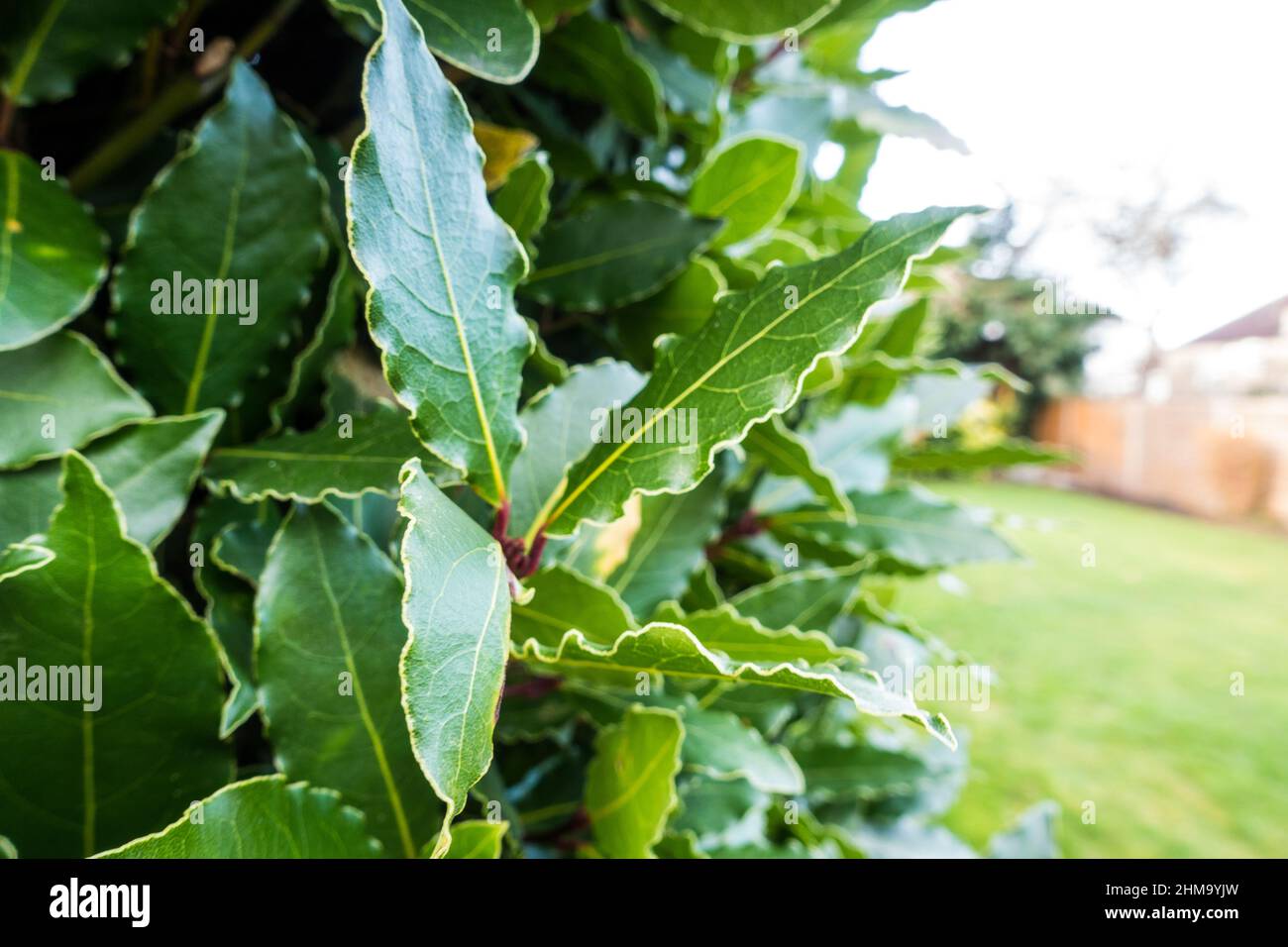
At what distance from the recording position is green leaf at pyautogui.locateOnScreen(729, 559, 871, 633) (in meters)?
0.85

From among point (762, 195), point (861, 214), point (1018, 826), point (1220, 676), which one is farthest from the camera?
point (1220, 676)

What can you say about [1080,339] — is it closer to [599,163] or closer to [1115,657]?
[1115,657]

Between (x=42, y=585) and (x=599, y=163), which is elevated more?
(x=599, y=163)

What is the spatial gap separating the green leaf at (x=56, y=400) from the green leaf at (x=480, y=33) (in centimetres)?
30

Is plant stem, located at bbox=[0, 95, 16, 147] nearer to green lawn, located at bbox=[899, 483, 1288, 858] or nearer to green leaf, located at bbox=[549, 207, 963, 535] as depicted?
green leaf, located at bbox=[549, 207, 963, 535]

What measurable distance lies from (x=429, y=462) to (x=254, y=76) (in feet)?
1.15

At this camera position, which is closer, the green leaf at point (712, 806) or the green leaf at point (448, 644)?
the green leaf at point (448, 644)

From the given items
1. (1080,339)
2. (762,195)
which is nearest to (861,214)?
(762,195)

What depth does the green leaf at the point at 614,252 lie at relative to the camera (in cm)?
81

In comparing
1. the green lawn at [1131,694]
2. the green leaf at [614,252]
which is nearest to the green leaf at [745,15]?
the green leaf at [614,252]

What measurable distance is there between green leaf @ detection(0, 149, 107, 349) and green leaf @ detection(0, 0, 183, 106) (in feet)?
0.26

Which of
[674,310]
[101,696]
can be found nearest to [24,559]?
[101,696]

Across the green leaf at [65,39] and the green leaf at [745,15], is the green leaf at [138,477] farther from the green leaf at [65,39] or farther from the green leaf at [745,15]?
the green leaf at [745,15]

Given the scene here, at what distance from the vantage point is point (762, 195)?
33.6 inches
